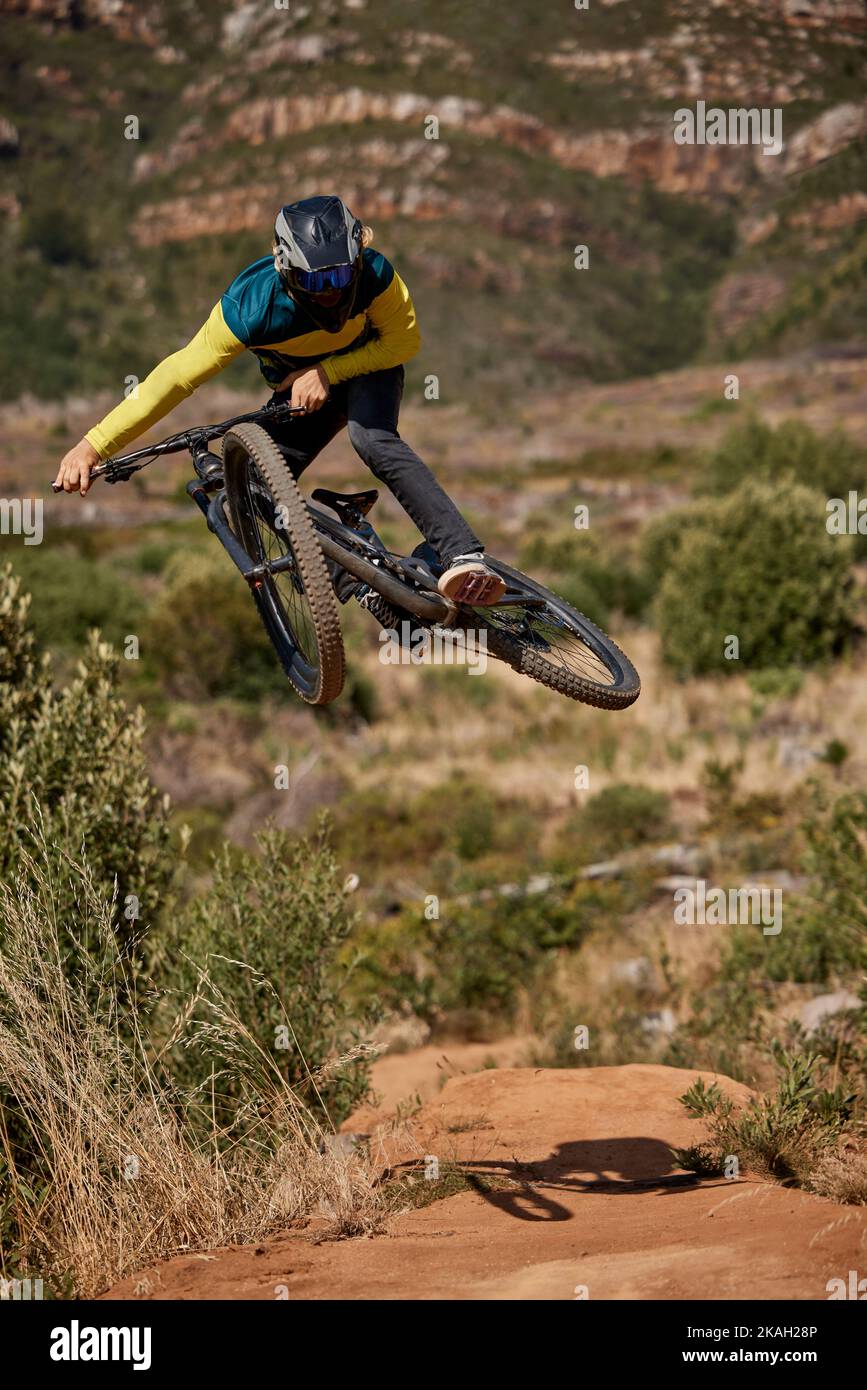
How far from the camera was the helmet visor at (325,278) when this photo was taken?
21.4ft

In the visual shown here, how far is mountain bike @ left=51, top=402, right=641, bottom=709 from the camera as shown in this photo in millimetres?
6938

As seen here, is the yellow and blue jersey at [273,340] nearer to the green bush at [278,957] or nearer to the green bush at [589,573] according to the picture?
the green bush at [278,957]

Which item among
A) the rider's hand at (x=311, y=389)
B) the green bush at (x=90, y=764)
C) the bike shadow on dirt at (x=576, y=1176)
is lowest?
the bike shadow on dirt at (x=576, y=1176)

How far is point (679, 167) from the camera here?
133000mm

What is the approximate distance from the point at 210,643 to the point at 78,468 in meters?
22.1

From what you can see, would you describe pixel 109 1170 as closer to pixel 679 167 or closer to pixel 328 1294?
pixel 328 1294

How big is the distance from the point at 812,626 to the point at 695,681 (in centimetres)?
251

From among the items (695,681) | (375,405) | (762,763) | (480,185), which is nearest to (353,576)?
(375,405)

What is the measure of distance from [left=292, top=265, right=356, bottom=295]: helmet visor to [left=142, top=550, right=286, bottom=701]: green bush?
22416 millimetres

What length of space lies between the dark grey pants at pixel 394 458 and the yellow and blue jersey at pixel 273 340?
0.10 meters

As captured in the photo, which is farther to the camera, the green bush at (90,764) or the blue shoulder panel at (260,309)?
the green bush at (90,764)

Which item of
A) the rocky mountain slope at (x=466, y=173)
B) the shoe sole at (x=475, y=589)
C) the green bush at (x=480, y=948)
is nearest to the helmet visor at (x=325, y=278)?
the shoe sole at (x=475, y=589)

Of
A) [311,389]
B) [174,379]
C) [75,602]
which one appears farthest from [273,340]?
[75,602]

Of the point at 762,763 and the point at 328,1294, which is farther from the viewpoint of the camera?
the point at 762,763
